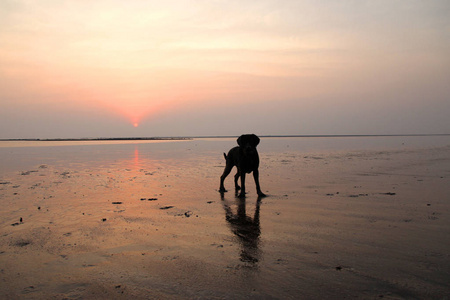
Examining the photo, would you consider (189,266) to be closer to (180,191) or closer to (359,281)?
(359,281)

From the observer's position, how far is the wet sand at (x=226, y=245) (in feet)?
13.7

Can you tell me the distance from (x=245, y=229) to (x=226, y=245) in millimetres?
1159

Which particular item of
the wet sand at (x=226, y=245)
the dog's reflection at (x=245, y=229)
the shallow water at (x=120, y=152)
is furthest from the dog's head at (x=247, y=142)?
the shallow water at (x=120, y=152)

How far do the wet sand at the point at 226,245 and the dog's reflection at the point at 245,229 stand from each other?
0.07 feet

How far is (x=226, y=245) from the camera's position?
594 centimetres

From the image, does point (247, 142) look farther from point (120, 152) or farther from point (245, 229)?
point (120, 152)

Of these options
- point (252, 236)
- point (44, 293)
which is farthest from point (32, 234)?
point (252, 236)

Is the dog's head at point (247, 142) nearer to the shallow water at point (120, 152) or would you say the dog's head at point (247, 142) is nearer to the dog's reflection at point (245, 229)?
the dog's reflection at point (245, 229)

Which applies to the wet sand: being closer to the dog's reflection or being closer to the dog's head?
the dog's reflection

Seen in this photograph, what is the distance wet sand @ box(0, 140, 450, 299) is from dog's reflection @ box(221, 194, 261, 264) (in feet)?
0.07

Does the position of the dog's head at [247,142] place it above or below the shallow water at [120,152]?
above

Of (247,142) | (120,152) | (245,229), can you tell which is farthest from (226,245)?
(120,152)

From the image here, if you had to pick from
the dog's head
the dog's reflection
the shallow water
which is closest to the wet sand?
the dog's reflection

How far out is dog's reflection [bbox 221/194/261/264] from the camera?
17.8ft
